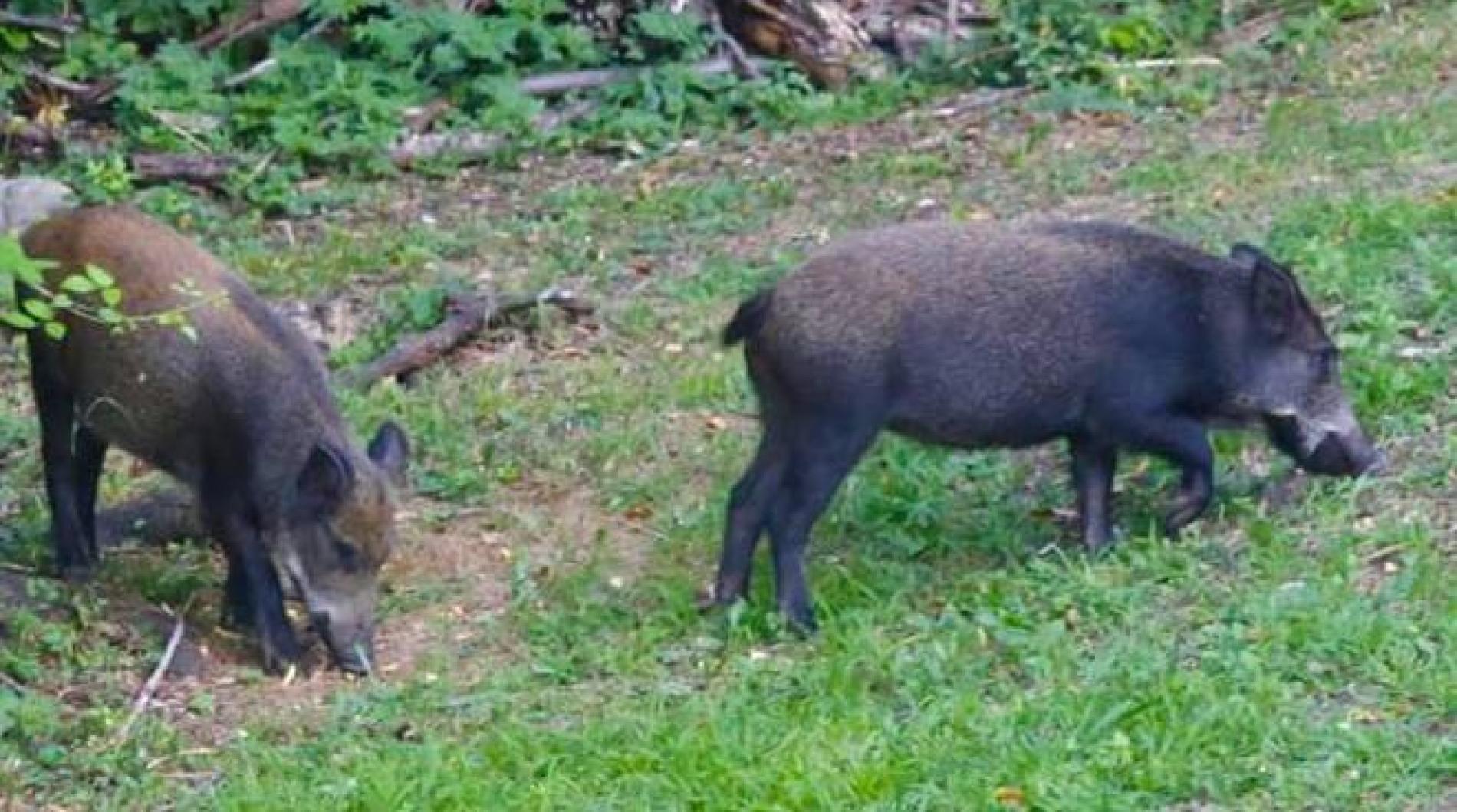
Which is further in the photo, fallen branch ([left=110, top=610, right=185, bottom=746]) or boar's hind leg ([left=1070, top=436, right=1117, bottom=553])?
boar's hind leg ([left=1070, top=436, right=1117, bottom=553])

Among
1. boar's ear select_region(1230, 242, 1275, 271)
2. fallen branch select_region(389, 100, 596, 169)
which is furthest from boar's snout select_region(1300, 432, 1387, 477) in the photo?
fallen branch select_region(389, 100, 596, 169)

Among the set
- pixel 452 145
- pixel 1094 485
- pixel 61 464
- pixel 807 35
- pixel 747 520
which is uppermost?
pixel 1094 485

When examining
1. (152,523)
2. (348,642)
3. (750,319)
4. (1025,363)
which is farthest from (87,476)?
(1025,363)

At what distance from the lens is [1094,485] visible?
9.06 meters

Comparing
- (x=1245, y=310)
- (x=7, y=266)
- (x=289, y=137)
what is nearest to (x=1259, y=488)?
(x=1245, y=310)

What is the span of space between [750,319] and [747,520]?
62 cm

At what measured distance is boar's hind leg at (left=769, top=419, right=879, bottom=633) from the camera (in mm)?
8781

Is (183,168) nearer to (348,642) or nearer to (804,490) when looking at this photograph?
(348,642)

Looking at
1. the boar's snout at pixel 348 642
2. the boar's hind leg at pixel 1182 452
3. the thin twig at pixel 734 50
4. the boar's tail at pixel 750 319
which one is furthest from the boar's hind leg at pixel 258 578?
the thin twig at pixel 734 50

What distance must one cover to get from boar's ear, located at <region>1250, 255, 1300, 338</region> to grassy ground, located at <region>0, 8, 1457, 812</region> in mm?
464

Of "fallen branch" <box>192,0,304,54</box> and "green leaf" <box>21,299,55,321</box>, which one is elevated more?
"green leaf" <box>21,299,55,321</box>

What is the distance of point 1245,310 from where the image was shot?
9289mm

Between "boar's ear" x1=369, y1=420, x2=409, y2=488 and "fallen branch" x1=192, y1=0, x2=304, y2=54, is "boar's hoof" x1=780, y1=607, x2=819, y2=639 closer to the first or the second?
"boar's ear" x1=369, y1=420, x2=409, y2=488

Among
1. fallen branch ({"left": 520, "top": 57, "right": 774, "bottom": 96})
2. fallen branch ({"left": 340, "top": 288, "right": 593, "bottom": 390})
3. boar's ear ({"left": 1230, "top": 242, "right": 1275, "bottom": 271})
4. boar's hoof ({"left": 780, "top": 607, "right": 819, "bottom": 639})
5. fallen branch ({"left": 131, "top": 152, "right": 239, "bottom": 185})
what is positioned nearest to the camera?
boar's hoof ({"left": 780, "top": 607, "right": 819, "bottom": 639})
